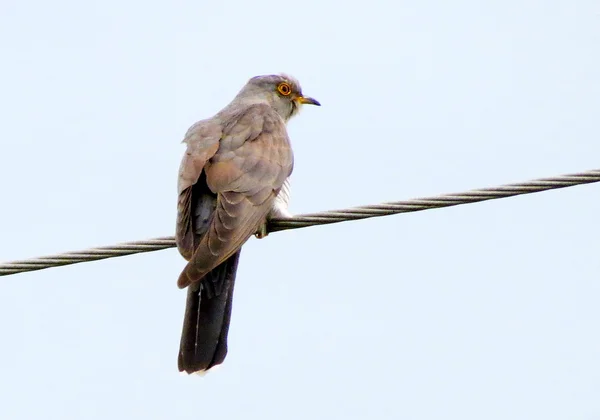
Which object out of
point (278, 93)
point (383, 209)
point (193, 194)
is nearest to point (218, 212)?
point (193, 194)

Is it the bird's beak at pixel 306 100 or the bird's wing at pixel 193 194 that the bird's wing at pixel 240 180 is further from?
the bird's beak at pixel 306 100

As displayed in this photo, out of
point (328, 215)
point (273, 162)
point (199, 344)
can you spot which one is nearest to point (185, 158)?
point (273, 162)

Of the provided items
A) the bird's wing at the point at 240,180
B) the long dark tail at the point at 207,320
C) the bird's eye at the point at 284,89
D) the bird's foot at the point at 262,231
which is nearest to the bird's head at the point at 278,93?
the bird's eye at the point at 284,89

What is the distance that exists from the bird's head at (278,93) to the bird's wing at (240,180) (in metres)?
1.07

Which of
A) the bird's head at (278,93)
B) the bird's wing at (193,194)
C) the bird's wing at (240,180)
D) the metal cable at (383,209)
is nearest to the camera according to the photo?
the metal cable at (383,209)

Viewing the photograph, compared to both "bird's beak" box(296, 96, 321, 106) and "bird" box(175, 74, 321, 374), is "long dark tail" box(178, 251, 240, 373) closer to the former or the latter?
"bird" box(175, 74, 321, 374)

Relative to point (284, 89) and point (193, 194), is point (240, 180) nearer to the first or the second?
point (193, 194)

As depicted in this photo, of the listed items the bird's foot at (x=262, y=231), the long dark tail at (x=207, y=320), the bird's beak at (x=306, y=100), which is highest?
the bird's beak at (x=306, y=100)

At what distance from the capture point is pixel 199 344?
6.53 m

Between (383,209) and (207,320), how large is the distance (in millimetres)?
1636

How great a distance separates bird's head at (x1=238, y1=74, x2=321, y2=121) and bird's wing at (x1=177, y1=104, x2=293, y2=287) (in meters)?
1.07

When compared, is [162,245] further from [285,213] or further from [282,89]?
[282,89]

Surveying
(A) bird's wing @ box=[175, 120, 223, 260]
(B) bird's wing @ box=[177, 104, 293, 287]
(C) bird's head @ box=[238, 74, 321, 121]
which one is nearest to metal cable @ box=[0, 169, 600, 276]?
(B) bird's wing @ box=[177, 104, 293, 287]

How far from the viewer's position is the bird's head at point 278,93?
8734mm
